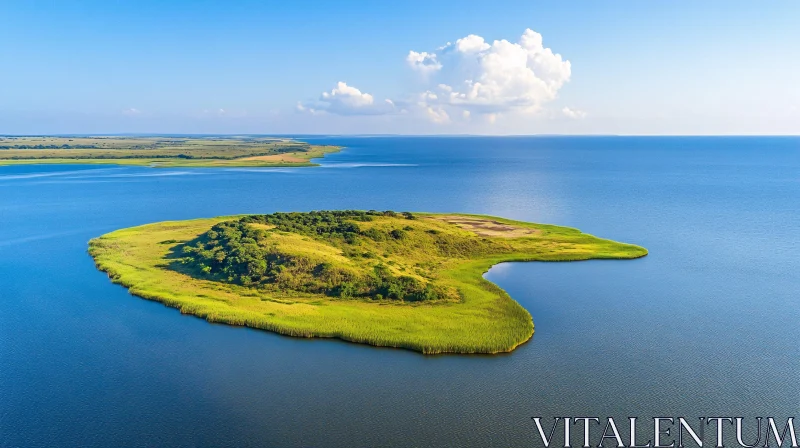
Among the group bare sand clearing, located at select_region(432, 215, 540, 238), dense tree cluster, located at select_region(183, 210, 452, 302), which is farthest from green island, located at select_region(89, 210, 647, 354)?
bare sand clearing, located at select_region(432, 215, 540, 238)

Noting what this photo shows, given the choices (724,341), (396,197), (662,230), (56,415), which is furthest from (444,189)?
(56,415)

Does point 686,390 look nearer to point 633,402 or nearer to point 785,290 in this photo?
point 633,402

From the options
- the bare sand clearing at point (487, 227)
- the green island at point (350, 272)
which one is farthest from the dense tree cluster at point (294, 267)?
the bare sand clearing at point (487, 227)

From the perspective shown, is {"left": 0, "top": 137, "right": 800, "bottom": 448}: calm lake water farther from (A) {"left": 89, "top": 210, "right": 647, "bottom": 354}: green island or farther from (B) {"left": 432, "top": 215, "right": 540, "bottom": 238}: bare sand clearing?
(B) {"left": 432, "top": 215, "right": 540, "bottom": 238}: bare sand clearing

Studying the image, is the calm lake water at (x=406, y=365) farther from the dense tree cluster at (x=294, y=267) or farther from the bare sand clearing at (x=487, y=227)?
the bare sand clearing at (x=487, y=227)

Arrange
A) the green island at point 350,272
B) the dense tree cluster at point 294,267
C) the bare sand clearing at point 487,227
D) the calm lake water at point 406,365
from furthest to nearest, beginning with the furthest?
1. the bare sand clearing at point 487,227
2. the dense tree cluster at point 294,267
3. the green island at point 350,272
4. the calm lake water at point 406,365

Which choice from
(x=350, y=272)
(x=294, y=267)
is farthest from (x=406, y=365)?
(x=294, y=267)

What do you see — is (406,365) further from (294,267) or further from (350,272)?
(294,267)
